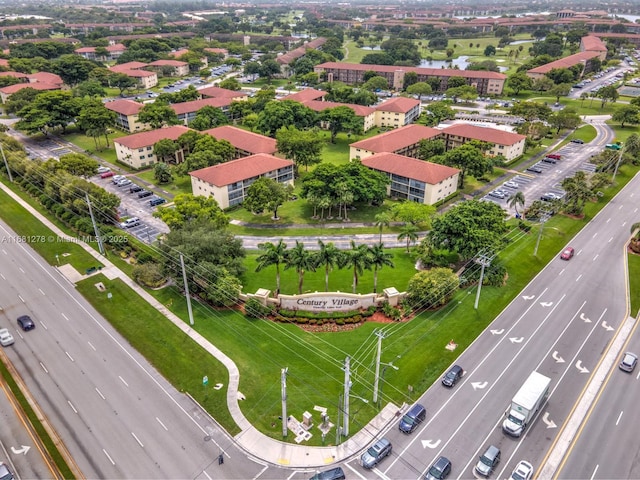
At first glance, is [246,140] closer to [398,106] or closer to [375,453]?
[398,106]

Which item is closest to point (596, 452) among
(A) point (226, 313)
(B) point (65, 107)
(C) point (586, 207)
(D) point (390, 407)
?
(D) point (390, 407)

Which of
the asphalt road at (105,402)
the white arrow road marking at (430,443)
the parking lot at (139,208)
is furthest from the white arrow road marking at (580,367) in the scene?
the parking lot at (139,208)

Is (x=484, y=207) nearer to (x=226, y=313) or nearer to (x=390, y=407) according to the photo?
(x=390, y=407)

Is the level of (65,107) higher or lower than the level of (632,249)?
higher

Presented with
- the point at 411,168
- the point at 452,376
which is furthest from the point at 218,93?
the point at 452,376

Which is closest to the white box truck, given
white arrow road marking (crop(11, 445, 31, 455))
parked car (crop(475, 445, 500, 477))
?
parked car (crop(475, 445, 500, 477))

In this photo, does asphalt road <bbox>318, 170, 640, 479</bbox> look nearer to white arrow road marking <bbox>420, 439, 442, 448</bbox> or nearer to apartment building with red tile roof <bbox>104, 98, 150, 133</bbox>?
white arrow road marking <bbox>420, 439, 442, 448</bbox>

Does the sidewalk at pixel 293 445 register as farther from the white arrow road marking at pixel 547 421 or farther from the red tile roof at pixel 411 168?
the red tile roof at pixel 411 168
